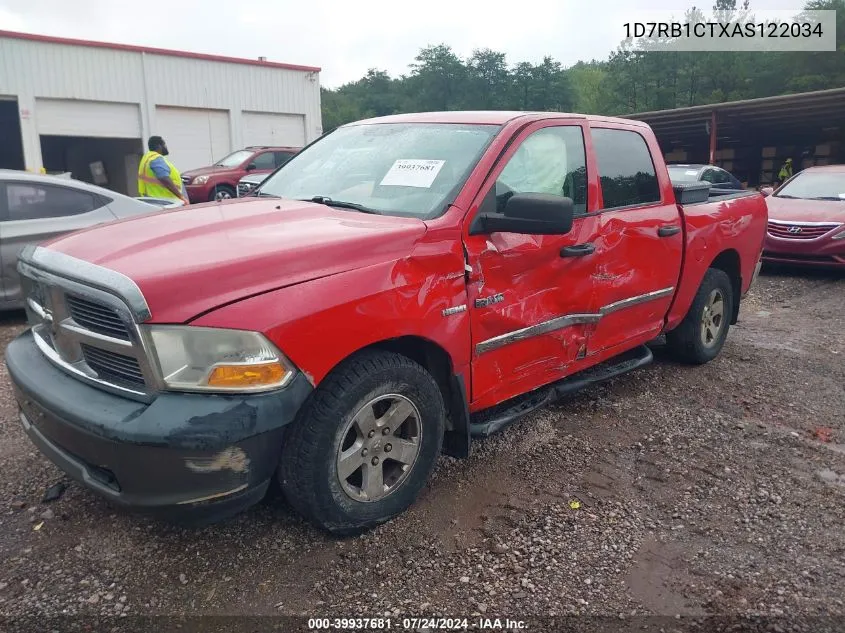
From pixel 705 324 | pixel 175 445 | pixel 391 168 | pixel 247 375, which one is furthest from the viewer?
pixel 705 324

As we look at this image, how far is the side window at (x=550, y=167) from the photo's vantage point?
134 inches

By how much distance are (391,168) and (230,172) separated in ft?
44.1

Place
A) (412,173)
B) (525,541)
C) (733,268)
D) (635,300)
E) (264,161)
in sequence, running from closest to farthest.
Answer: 1. (525,541)
2. (412,173)
3. (635,300)
4. (733,268)
5. (264,161)

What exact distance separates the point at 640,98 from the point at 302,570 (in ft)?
198

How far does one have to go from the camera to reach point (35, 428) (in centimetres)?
279

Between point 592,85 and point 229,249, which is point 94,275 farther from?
point 592,85

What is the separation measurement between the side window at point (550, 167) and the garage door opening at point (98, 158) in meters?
18.8

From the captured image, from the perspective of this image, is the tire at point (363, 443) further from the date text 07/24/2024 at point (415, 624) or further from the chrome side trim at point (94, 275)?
the chrome side trim at point (94, 275)

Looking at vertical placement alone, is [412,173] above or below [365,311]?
above

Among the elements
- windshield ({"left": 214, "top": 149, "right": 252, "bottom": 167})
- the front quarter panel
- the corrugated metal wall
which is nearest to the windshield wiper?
the front quarter panel

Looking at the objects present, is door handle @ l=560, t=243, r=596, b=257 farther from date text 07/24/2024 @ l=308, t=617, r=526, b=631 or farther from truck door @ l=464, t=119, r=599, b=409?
date text 07/24/2024 @ l=308, t=617, r=526, b=631

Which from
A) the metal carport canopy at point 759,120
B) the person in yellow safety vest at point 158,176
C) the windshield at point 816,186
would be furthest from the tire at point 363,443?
the metal carport canopy at point 759,120

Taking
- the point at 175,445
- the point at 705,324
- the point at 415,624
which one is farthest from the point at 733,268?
the point at 175,445

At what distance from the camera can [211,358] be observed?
2328 millimetres
